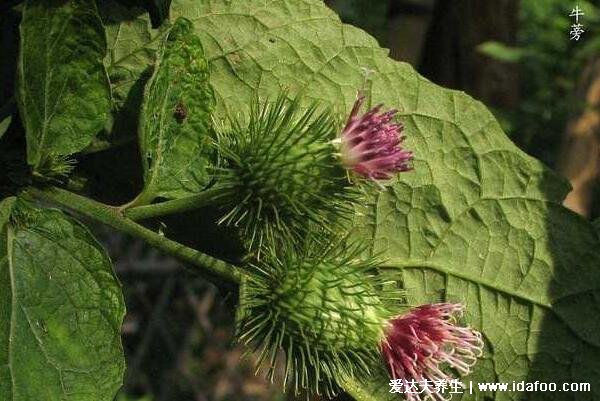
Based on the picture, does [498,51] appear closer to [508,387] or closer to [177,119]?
[508,387]

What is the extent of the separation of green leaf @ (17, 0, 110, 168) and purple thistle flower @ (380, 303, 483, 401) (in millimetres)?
557

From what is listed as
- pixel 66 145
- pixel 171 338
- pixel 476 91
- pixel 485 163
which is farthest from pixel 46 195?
pixel 171 338

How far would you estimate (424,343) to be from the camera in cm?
148

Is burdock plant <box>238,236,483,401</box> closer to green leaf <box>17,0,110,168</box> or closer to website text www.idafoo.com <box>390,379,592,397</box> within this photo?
website text www.idafoo.com <box>390,379,592,397</box>

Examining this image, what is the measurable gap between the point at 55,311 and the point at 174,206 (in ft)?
0.76

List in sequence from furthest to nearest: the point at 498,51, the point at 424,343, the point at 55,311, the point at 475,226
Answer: the point at 498,51 < the point at 475,226 < the point at 424,343 < the point at 55,311

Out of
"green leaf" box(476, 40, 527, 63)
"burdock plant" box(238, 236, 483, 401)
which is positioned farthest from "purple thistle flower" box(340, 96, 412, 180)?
"green leaf" box(476, 40, 527, 63)

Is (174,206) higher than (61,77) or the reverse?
the reverse

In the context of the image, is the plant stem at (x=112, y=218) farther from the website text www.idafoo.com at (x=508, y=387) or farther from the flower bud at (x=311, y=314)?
Result: the website text www.idafoo.com at (x=508, y=387)

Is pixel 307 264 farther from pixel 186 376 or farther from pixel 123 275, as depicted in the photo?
pixel 186 376

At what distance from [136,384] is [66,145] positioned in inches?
168

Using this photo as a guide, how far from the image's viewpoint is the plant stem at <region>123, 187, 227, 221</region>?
133cm

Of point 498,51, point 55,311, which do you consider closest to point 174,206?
point 55,311

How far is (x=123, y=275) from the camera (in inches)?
210
